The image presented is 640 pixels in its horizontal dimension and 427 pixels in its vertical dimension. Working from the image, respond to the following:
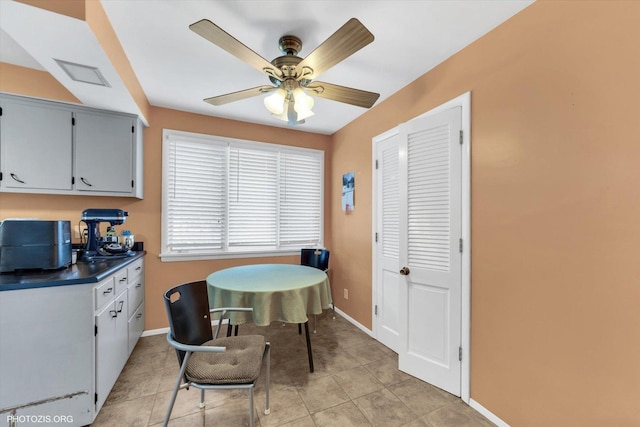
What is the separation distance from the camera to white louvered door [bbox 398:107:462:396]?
2.00 metres

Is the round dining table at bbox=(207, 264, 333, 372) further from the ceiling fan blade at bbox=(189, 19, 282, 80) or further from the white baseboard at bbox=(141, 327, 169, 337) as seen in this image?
the ceiling fan blade at bbox=(189, 19, 282, 80)

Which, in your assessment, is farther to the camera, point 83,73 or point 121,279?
point 121,279

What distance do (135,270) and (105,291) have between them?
0.82 m

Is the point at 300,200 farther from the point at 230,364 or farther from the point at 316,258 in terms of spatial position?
the point at 230,364

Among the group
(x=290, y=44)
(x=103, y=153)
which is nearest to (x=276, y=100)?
(x=290, y=44)

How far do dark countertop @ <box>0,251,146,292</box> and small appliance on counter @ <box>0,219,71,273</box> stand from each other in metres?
0.06

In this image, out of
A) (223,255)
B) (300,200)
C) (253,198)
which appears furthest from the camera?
(300,200)

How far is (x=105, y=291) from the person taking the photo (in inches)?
72.1

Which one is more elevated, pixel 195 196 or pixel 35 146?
pixel 35 146

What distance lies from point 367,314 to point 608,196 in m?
2.44

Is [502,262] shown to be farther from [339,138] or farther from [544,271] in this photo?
[339,138]

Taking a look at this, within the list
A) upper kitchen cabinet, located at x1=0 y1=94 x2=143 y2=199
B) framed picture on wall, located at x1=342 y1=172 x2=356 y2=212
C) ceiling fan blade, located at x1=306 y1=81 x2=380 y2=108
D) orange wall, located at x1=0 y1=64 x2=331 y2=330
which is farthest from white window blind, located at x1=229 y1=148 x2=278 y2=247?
ceiling fan blade, located at x1=306 y1=81 x2=380 y2=108

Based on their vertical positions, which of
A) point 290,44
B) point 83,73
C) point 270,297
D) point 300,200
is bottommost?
point 270,297

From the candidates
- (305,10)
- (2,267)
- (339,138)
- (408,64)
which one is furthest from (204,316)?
(339,138)
